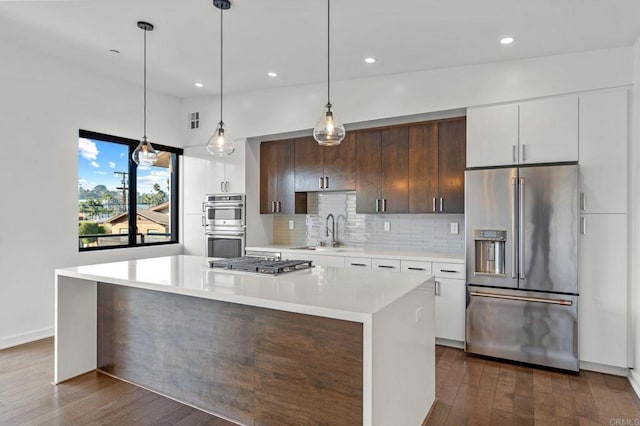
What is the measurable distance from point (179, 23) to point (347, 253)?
280 cm

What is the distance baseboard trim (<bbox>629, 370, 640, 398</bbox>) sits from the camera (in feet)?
9.88

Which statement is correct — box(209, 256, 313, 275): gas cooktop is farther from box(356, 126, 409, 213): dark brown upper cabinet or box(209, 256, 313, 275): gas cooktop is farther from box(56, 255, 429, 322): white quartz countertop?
box(356, 126, 409, 213): dark brown upper cabinet

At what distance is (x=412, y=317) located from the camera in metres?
2.29

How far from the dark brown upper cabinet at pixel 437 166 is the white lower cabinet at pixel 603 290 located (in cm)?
120

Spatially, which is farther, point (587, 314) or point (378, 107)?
point (378, 107)

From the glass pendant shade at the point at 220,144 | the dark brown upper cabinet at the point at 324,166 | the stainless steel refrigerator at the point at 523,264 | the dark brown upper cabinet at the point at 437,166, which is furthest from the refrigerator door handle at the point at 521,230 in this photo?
the glass pendant shade at the point at 220,144

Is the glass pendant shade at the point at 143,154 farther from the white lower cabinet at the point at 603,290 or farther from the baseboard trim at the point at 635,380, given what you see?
the baseboard trim at the point at 635,380

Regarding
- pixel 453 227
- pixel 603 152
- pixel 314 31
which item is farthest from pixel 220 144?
pixel 603 152

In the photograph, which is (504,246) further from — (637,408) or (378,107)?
(378,107)

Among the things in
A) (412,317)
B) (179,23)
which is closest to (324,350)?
(412,317)

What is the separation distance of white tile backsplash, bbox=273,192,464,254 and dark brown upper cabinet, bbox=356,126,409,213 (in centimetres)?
37

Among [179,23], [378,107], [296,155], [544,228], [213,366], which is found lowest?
[213,366]

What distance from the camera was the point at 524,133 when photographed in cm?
367

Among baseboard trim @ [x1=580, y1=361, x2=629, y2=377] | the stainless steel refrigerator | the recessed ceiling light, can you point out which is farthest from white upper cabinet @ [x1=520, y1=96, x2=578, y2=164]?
baseboard trim @ [x1=580, y1=361, x2=629, y2=377]
